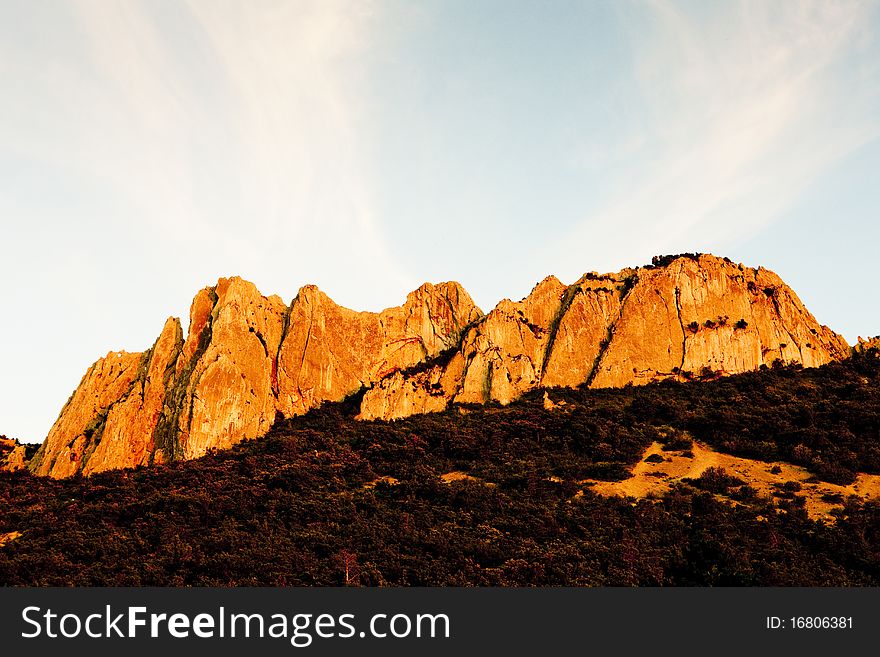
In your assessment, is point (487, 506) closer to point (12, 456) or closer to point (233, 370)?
point (233, 370)

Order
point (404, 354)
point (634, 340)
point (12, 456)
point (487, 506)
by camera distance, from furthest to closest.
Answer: point (404, 354) → point (634, 340) → point (12, 456) → point (487, 506)

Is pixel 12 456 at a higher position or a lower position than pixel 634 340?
lower

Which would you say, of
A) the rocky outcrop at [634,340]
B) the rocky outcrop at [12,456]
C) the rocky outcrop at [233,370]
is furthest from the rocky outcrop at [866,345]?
the rocky outcrop at [12,456]

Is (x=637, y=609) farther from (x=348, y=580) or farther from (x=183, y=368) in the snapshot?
(x=183, y=368)

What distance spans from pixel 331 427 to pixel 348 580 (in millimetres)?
33351

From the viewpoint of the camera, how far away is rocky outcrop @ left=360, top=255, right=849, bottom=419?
2734 inches

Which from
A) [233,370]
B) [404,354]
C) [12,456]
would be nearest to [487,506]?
[233,370]

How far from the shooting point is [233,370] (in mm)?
65938

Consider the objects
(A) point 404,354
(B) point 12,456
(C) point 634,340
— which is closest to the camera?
(B) point 12,456

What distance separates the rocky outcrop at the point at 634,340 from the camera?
2734 inches

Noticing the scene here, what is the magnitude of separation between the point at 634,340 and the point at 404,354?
94.2ft

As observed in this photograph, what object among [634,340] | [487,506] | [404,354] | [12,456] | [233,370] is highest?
[634,340]

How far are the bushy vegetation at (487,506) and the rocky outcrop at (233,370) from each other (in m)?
3.72

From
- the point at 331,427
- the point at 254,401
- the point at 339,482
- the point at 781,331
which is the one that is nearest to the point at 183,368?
the point at 254,401
